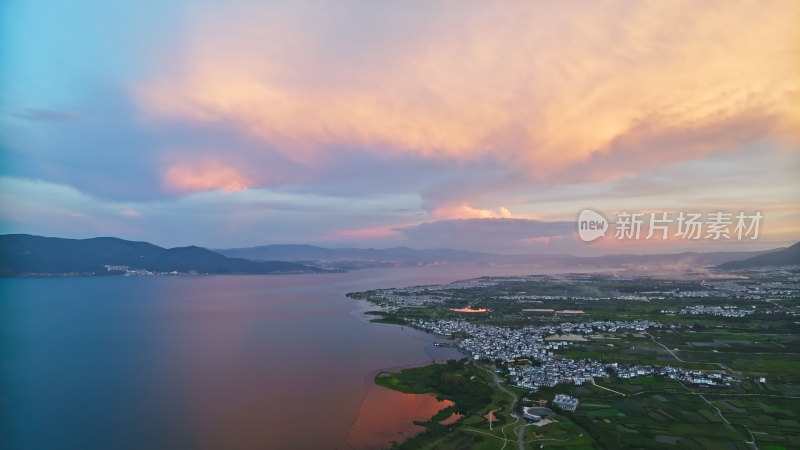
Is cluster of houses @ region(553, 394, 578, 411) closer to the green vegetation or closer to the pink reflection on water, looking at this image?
the green vegetation

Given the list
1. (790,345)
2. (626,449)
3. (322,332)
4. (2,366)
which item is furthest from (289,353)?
(790,345)

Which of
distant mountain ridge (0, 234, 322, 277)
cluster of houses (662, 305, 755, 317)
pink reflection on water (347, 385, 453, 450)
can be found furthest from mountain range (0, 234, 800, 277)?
pink reflection on water (347, 385, 453, 450)

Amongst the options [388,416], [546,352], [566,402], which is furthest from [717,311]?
[388,416]

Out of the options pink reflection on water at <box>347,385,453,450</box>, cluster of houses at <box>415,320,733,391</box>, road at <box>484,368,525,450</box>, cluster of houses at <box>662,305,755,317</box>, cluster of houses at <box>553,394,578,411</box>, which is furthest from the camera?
cluster of houses at <box>662,305,755,317</box>

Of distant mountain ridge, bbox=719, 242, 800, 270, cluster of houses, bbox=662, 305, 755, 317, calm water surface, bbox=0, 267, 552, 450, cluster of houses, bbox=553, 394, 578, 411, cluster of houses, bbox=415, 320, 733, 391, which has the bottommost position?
calm water surface, bbox=0, 267, 552, 450

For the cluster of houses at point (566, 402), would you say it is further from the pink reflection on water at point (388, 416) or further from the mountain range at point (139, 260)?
the mountain range at point (139, 260)

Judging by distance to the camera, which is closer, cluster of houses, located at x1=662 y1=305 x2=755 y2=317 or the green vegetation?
the green vegetation

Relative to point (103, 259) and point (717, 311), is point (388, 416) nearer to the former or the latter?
point (717, 311)

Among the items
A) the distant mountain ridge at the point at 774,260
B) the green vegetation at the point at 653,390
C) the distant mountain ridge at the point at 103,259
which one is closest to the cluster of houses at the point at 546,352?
the green vegetation at the point at 653,390
